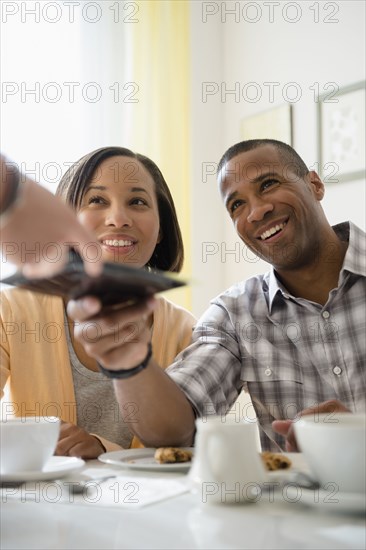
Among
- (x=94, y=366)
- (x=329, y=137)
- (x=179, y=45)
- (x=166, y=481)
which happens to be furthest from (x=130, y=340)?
(x=179, y=45)

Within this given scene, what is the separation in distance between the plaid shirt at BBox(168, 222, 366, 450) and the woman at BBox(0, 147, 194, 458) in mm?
163

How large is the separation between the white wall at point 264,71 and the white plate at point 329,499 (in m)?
1.98

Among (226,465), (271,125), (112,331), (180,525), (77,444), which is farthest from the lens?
(271,125)

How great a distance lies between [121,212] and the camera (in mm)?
1543

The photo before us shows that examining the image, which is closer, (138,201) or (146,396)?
(146,396)

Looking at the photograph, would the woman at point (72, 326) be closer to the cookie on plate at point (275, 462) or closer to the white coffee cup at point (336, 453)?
the cookie on plate at point (275, 462)

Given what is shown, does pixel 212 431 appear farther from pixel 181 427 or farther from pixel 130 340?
pixel 181 427

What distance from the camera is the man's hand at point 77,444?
114 cm

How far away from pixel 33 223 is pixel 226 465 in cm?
Result: 34

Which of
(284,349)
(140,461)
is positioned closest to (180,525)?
(140,461)

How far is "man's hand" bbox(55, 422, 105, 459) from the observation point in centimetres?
114

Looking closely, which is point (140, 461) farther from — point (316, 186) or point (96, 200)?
point (316, 186)

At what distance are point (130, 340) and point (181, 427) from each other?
0.89ft

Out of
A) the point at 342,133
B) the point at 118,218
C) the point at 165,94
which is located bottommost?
the point at 118,218
